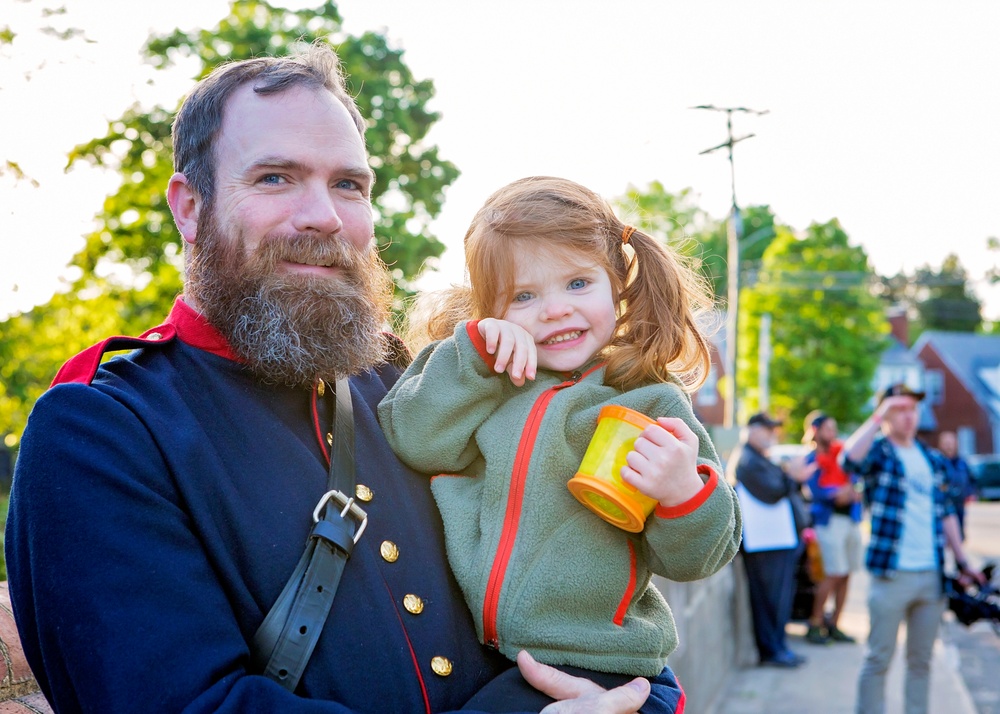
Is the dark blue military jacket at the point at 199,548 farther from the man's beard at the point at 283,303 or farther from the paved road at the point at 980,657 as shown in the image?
the paved road at the point at 980,657

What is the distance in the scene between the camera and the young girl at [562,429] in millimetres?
2021

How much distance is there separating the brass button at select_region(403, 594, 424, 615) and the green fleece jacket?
125 mm

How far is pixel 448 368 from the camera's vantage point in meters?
2.30

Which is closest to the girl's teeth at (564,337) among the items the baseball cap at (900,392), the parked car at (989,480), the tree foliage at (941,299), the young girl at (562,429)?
the young girl at (562,429)

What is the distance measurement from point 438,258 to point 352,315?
16.1 meters

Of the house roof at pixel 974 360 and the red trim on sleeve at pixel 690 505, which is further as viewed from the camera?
the house roof at pixel 974 360

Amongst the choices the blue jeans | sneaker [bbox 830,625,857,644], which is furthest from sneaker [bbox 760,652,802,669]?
sneaker [bbox 830,625,857,644]

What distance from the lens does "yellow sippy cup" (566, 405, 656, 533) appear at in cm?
198

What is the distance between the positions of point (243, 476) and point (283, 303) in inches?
16.5

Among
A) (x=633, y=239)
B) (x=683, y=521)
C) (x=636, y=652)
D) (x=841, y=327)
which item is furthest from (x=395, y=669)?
(x=841, y=327)

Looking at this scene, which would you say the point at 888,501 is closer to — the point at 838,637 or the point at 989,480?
the point at 838,637

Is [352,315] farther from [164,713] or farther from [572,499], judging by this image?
[164,713]

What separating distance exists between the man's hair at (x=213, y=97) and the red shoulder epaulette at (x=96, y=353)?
1.13ft

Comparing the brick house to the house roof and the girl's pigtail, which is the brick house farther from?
the girl's pigtail
